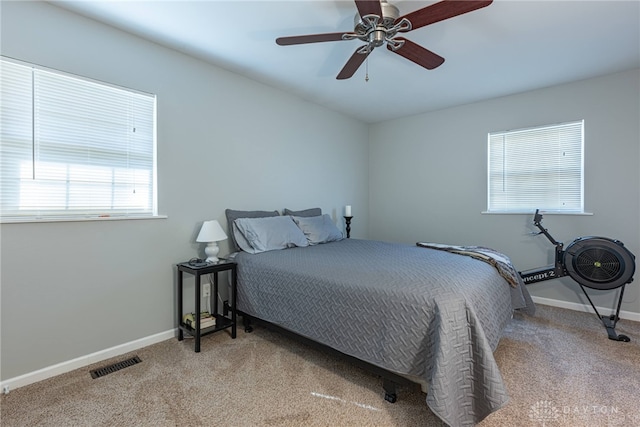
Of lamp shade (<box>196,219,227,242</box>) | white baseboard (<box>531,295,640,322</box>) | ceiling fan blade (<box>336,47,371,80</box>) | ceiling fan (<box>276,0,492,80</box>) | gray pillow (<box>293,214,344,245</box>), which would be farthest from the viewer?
gray pillow (<box>293,214,344,245</box>)

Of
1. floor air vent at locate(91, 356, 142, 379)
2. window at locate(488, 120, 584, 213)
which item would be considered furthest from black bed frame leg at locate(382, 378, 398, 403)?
window at locate(488, 120, 584, 213)

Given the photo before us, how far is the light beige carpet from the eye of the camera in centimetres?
158

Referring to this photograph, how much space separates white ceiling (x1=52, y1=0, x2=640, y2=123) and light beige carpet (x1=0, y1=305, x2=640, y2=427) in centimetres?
246

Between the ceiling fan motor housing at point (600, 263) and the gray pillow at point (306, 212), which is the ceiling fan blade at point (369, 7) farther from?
the ceiling fan motor housing at point (600, 263)

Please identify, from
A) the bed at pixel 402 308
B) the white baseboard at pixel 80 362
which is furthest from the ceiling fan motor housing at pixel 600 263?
the white baseboard at pixel 80 362

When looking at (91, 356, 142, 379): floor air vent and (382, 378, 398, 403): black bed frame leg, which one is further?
(91, 356, 142, 379): floor air vent

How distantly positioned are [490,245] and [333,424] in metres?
3.10

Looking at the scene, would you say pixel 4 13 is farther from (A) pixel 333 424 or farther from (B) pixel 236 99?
(A) pixel 333 424

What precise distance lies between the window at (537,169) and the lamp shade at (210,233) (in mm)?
3288

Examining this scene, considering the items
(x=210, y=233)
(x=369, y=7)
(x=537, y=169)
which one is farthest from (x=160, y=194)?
(x=537, y=169)

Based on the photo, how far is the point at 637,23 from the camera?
2.18 metres

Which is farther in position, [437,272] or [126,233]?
[126,233]

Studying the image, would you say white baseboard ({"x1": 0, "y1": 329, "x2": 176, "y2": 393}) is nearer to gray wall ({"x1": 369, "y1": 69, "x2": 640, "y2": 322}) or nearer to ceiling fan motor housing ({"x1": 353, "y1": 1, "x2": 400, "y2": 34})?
ceiling fan motor housing ({"x1": 353, "y1": 1, "x2": 400, "y2": 34})

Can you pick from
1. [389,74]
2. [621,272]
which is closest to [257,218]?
[389,74]
